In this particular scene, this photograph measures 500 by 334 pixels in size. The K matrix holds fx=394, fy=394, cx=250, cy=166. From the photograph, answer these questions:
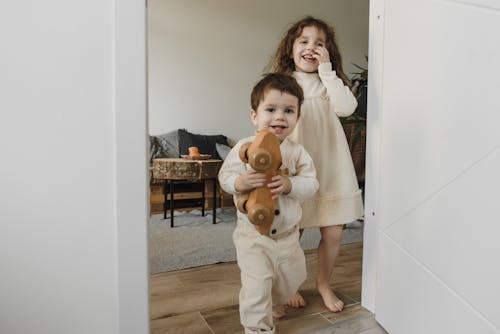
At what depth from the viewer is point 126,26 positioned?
2.89 feet

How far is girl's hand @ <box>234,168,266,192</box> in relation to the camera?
106 cm

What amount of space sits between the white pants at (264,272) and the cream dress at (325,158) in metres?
0.26

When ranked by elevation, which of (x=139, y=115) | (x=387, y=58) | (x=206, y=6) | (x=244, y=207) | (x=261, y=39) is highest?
(x=206, y=6)

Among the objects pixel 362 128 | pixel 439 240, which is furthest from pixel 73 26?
pixel 362 128

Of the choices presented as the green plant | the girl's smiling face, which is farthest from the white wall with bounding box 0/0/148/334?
the green plant

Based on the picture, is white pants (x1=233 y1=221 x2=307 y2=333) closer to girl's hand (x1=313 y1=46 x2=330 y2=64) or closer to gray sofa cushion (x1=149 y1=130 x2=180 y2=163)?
girl's hand (x1=313 y1=46 x2=330 y2=64)

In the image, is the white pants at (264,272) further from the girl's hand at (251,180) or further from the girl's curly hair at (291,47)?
the girl's curly hair at (291,47)

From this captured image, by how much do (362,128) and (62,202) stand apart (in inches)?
91.5

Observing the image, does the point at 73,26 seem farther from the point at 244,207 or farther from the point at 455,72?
the point at 455,72

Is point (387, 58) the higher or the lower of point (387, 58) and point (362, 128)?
the higher

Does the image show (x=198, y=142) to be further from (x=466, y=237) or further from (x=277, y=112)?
(x=466, y=237)

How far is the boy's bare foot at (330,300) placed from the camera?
143 cm

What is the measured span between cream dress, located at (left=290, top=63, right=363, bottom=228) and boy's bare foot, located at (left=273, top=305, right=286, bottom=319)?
0.30 metres

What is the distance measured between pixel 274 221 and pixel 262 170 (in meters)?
0.21
